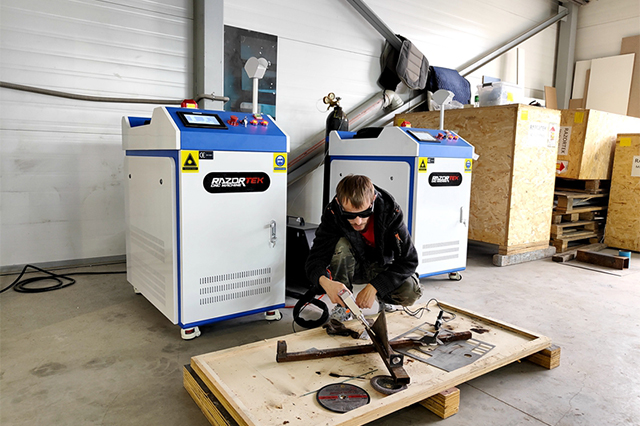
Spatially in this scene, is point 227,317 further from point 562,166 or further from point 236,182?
point 562,166

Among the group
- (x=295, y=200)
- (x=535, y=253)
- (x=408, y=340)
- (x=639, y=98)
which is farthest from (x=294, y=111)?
(x=639, y=98)

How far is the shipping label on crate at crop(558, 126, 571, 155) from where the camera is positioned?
4.43 meters

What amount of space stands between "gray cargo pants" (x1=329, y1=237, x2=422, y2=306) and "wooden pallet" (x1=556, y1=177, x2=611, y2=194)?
10.8 ft

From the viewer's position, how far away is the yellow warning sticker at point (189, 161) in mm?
1883

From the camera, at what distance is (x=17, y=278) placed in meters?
2.88

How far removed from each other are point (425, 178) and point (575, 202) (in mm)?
2405

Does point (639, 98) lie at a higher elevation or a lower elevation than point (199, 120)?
higher

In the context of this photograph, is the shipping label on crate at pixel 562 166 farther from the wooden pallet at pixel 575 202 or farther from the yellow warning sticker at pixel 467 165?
the yellow warning sticker at pixel 467 165

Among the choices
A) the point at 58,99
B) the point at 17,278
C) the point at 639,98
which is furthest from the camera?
the point at 639,98

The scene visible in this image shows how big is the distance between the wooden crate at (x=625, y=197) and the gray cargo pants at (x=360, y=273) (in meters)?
A: 3.51

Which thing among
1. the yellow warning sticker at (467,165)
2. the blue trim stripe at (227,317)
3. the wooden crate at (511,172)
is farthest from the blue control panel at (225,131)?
the wooden crate at (511,172)

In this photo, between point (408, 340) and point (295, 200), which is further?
point (295, 200)

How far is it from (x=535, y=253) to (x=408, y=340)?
2.67 m

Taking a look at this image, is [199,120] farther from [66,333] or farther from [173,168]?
[66,333]
